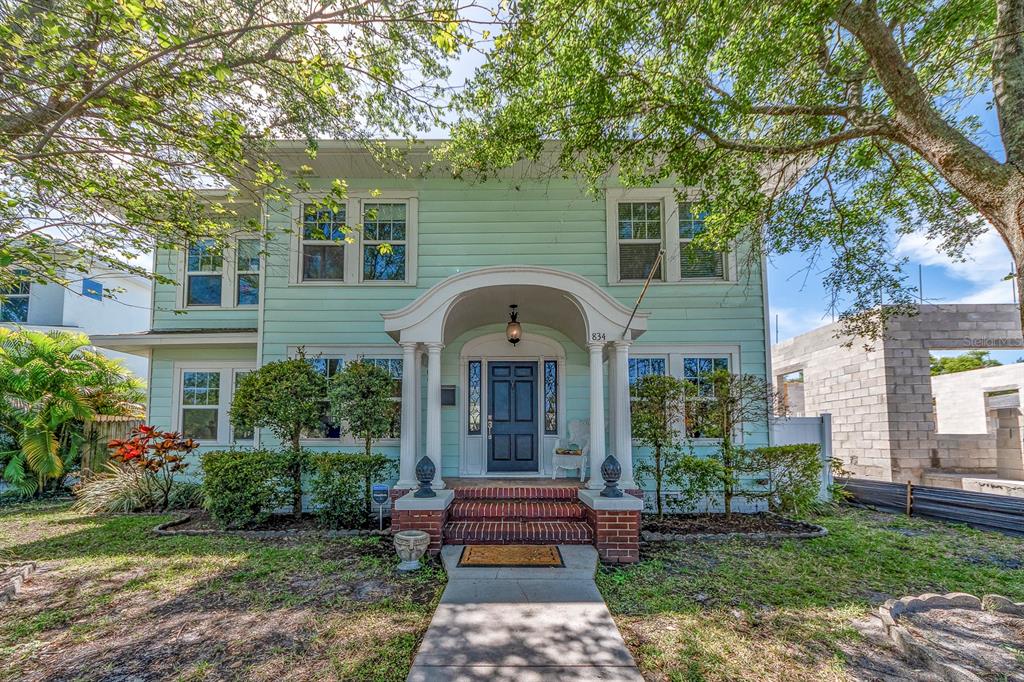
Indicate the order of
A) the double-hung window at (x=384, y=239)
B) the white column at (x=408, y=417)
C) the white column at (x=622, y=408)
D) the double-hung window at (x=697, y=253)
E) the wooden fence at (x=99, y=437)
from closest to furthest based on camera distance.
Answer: the white column at (x=408, y=417) → the white column at (x=622, y=408) → the double-hung window at (x=697, y=253) → the double-hung window at (x=384, y=239) → the wooden fence at (x=99, y=437)

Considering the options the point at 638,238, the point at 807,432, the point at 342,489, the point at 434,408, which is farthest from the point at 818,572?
the point at 342,489

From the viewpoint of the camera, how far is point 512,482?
23.1ft

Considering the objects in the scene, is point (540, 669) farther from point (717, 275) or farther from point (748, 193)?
point (717, 275)

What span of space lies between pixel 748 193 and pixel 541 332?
353cm

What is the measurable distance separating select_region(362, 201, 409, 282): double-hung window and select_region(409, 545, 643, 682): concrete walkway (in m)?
4.91

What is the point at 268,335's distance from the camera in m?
7.90

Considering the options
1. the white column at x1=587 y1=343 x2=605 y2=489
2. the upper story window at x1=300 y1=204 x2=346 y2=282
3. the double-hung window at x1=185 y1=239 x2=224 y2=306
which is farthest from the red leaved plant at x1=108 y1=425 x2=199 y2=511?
the white column at x1=587 y1=343 x2=605 y2=489

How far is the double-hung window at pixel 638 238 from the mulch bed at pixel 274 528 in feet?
17.6

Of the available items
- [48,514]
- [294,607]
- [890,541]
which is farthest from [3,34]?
[890,541]

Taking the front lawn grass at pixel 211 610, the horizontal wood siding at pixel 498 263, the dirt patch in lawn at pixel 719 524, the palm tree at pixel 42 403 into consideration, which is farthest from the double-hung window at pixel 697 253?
the palm tree at pixel 42 403

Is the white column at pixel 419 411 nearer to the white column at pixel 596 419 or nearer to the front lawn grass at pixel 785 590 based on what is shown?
the white column at pixel 596 419

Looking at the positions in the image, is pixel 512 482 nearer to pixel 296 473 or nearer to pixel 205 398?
pixel 296 473

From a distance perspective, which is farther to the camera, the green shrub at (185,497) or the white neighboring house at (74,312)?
the white neighboring house at (74,312)

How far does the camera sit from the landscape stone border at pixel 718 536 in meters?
6.01
